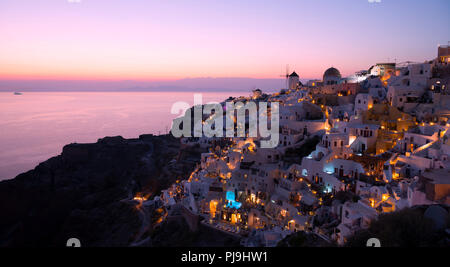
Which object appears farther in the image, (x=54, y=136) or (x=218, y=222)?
(x=54, y=136)

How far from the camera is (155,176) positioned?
42.5 metres

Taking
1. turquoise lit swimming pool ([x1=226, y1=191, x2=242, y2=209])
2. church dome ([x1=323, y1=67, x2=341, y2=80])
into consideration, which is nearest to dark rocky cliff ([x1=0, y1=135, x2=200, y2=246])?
turquoise lit swimming pool ([x1=226, y1=191, x2=242, y2=209])

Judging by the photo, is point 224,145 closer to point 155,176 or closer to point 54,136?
point 155,176

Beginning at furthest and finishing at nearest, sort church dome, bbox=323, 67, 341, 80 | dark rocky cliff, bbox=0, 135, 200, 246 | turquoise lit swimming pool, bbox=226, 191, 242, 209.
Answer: church dome, bbox=323, 67, 341, 80
dark rocky cliff, bbox=0, 135, 200, 246
turquoise lit swimming pool, bbox=226, 191, 242, 209

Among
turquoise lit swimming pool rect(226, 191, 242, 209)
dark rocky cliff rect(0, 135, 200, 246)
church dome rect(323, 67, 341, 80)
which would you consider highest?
church dome rect(323, 67, 341, 80)

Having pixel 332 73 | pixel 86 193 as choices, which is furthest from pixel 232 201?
pixel 86 193

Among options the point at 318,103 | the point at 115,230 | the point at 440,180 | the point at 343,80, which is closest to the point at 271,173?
the point at 440,180

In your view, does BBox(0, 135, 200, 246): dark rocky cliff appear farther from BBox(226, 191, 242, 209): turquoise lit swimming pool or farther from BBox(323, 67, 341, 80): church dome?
BBox(323, 67, 341, 80): church dome

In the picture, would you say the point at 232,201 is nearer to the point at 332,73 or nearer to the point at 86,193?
the point at 332,73

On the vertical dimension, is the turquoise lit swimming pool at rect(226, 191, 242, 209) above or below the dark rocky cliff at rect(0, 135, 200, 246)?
above

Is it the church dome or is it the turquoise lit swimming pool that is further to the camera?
the church dome

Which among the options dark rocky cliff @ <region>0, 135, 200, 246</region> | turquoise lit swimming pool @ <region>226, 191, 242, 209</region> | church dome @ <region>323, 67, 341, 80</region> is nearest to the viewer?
turquoise lit swimming pool @ <region>226, 191, 242, 209</region>

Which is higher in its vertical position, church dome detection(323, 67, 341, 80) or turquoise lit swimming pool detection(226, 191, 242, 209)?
church dome detection(323, 67, 341, 80)
